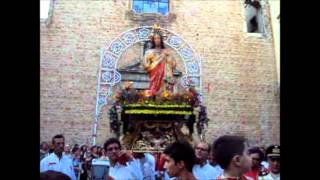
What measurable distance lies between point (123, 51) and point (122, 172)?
363cm

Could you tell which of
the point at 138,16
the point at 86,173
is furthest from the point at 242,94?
the point at 86,173

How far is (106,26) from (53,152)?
10.1ft

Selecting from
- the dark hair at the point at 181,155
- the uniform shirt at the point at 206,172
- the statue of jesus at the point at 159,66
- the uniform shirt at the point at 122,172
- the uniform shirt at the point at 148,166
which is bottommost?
the uniform shirt at the point at 148,166

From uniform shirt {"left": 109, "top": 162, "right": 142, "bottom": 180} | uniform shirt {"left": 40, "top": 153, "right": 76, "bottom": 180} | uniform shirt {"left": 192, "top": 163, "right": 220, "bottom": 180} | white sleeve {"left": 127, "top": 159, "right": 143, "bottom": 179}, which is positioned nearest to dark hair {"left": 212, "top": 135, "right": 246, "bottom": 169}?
uniform shirt {"left": 192, "top": 163, "right": 220, "bottom": 180}

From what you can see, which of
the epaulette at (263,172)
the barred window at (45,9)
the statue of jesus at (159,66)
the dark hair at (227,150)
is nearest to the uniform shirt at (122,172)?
the epaulette at (263,172)

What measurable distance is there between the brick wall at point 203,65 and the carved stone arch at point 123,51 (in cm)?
11

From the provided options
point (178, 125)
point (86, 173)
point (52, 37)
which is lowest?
point (86, 173)

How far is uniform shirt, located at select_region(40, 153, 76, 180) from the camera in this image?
578 cm

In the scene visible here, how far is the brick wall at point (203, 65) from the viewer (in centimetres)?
845

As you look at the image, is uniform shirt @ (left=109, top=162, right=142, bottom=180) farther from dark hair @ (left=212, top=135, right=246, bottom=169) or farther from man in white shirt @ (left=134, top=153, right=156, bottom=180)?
dark hair @ (left=212, top=135, right=246, bottom=169)

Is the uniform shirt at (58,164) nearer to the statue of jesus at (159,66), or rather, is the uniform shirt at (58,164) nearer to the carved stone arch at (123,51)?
the carved stone arch at (123,51)

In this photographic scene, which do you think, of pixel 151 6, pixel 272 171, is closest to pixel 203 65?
pixel 151 6
